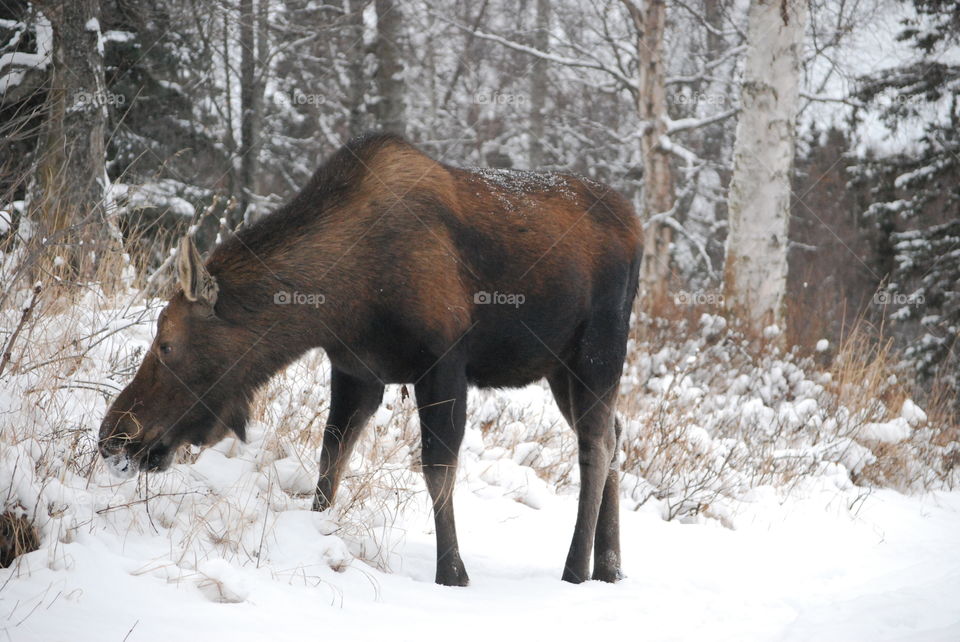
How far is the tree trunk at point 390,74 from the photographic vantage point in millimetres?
12906

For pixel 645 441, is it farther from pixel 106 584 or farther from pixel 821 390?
pixel 106 584

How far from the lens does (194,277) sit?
150 inches

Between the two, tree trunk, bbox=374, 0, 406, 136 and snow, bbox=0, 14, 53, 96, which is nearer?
snow, bbox=0, 14, 53, 96

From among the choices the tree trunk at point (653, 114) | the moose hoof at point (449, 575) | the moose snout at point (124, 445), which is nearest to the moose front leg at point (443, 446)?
the moose hoof at point (449, 575)

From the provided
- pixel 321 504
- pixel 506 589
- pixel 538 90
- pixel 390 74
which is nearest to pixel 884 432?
pixel 506 589

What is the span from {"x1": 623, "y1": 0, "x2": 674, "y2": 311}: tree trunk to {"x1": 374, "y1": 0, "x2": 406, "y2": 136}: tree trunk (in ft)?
11.5

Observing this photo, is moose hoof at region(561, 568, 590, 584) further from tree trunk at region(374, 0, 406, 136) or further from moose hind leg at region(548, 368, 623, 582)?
tree trunk at region(374, 0, 406, 136)

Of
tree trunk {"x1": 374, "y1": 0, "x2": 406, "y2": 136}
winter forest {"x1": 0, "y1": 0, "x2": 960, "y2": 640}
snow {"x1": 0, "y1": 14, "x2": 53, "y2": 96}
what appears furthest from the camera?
tree trunk {"x1": 374, "y1": 0, "x2": 406, "y2": 136}

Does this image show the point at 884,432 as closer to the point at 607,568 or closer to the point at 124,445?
the point at 607,568

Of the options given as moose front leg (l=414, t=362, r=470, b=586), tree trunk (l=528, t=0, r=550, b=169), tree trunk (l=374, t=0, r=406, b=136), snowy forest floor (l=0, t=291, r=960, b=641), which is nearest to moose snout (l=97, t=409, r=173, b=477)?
snowy forest floor (l=0, t=291, r=960, b=641)

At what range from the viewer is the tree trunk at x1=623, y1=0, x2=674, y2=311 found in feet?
42.6

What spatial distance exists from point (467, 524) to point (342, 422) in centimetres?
98

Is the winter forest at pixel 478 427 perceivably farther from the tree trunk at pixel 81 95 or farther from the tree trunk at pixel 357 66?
the tree trunk at pixel 357 66

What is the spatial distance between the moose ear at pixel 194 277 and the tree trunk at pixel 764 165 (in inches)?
317
